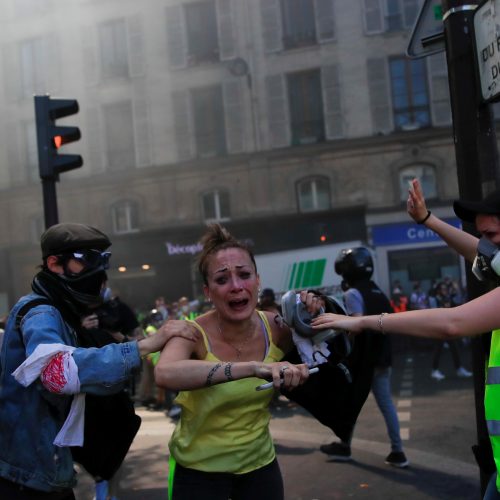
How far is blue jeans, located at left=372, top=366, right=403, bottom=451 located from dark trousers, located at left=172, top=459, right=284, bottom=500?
8.01 feet

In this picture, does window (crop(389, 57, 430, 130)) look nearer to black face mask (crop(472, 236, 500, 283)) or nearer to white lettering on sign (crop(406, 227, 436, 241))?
white lettering on sign (crop(406, 227, 436, 241))

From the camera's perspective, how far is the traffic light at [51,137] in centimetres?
467

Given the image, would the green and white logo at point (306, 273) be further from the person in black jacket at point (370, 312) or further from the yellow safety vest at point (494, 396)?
the yellow safety vest at point (494, 396)

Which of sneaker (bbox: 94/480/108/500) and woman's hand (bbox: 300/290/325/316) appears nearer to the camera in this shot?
woman's hand (bbox: 300/290/325/316)

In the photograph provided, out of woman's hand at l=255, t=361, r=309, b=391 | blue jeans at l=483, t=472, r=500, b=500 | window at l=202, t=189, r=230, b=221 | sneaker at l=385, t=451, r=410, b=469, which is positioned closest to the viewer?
woman's hand at l=255, t=361, r=309, b=391

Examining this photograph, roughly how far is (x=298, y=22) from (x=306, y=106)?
2.54 metres

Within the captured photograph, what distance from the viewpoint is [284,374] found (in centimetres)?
173

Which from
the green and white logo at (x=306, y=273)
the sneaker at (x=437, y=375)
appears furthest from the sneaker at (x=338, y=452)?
the green and white logo at (x=306, y=273)

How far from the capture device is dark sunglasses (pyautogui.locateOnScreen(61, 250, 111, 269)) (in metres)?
2.09

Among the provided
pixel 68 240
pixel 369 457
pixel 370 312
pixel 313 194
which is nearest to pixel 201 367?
pixel 68 240

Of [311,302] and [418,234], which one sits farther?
[418,234]

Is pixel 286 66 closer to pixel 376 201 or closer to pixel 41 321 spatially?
pixel 376 201

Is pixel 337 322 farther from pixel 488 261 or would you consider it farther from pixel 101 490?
pixel 101 490

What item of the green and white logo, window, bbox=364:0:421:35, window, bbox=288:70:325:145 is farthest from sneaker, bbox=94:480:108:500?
window, bbox=364:0:421:35
